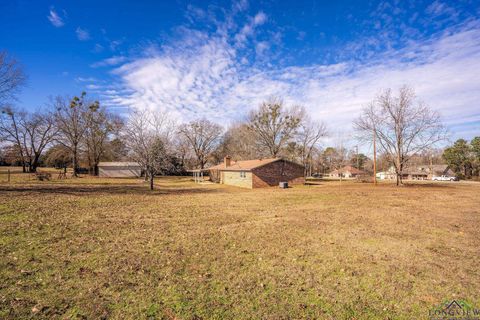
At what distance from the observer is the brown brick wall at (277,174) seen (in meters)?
28.8

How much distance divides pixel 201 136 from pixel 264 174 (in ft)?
94.3

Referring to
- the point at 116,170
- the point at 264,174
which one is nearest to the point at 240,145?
the point at 264,174

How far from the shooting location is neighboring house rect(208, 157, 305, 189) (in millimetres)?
28656

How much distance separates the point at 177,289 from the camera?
167 inches

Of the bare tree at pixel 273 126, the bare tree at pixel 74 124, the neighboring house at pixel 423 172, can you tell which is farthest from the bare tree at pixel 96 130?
the neighboring house at pixel 423 172

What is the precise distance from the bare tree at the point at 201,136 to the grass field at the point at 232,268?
4470cm

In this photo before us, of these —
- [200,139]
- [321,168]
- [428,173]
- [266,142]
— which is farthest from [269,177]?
[428,173]

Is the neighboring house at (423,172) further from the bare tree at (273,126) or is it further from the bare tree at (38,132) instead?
the bare tree at (38,132)

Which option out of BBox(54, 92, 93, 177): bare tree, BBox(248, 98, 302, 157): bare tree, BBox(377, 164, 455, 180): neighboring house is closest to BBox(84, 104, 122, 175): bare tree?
BBox(54, 92, 93, 177): bare tree

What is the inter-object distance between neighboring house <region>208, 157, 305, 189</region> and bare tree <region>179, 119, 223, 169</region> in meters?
20.6

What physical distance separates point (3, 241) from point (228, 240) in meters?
6.29

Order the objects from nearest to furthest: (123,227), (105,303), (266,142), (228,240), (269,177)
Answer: (105,303) < (228,240) < (123,227) < (269,177) < (266,142)

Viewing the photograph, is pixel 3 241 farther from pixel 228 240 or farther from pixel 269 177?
pixel 269 177

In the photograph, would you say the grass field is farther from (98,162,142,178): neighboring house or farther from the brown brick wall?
(98,162,142,178): neighboring house
